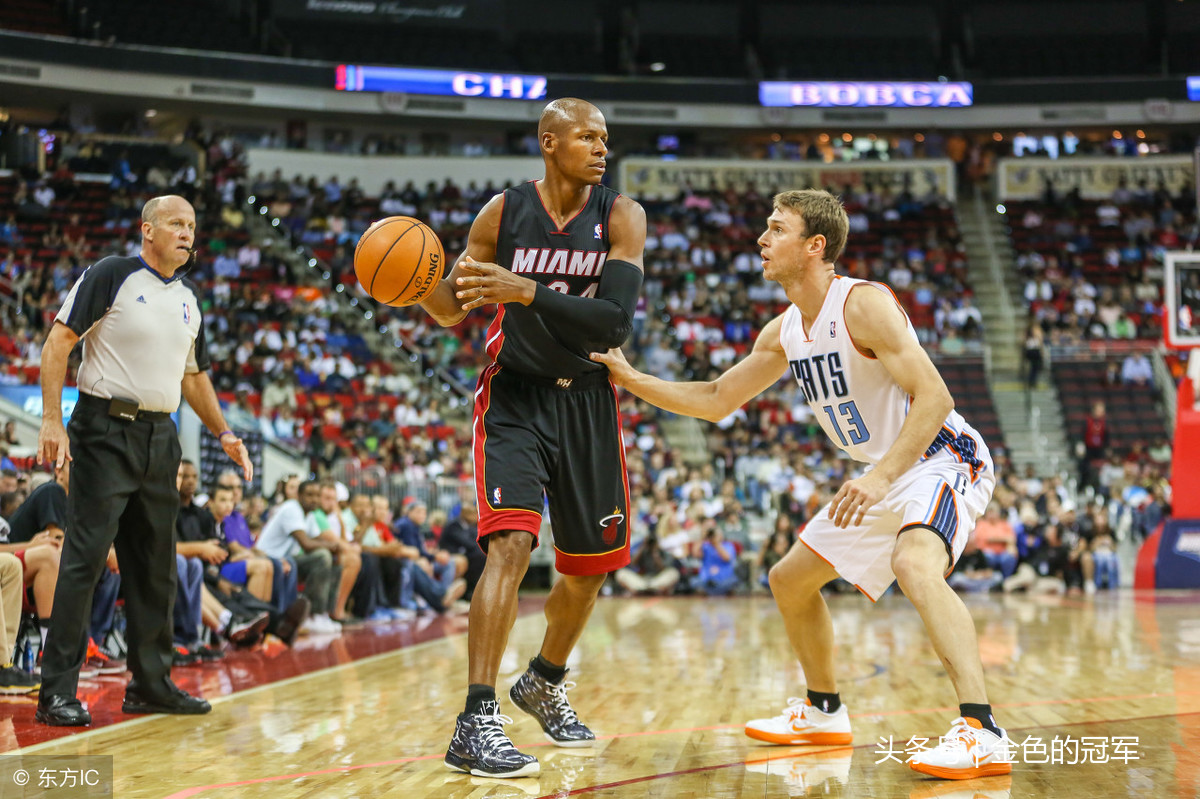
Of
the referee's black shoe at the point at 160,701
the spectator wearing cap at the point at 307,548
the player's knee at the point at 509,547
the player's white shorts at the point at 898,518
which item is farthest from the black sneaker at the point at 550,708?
the spectator wearing cap at the point at 307,548

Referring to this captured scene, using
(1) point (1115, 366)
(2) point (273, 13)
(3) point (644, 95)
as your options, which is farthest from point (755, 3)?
(1) point (1115, 366)

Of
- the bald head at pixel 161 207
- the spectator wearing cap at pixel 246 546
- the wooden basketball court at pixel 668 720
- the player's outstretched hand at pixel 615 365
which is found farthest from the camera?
the spectator wearing cap at pixel 246 546

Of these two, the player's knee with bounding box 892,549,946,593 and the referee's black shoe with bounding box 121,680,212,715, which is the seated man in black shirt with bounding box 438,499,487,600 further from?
the player's knee with bounding box 892,549,946,593

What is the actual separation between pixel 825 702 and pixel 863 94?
23.7m

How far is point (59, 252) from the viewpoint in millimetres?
18938

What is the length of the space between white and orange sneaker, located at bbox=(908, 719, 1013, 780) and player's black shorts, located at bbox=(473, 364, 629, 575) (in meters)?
1.26

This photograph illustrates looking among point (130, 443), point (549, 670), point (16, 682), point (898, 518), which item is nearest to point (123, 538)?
point (130, 443)

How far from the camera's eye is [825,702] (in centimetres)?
430

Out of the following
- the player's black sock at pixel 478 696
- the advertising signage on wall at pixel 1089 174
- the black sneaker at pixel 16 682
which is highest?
the advertising signage on wall at pixel 1089 174

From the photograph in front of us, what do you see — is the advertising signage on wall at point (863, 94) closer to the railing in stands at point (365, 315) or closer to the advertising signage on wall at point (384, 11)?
the advertising signage on wall at point (384, 11)

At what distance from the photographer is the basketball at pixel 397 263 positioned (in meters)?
3.77

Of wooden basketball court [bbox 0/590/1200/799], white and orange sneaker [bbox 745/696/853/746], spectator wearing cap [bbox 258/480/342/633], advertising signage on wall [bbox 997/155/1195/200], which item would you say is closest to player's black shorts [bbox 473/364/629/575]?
wooden basketball court [bbox 0/590/1200/799]

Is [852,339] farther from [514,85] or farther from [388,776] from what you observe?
[514,85]

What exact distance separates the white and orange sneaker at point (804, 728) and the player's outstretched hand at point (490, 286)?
1.91m
